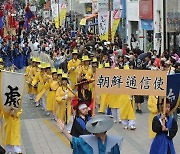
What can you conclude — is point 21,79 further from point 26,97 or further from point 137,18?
point 137,18

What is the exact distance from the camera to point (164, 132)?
852 centimetres

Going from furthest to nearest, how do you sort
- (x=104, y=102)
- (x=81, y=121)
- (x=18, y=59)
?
1. (x=18, y=59)
2. (x=104, y=102)
3. (x=81, y=121)

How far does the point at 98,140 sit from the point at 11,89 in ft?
12.4

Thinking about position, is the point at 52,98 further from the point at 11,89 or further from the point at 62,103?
the point at 11,89

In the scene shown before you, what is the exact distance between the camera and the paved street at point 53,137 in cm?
1160

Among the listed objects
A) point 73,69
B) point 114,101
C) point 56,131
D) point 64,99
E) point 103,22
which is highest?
point 103,22

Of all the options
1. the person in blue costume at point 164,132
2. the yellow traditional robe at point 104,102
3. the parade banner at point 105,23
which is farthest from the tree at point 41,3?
the person in blue costume at point 164,132

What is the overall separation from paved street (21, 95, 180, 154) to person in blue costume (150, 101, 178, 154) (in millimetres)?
2624

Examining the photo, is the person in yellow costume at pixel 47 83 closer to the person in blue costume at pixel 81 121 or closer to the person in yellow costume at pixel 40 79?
the person in yellow costume at pixel 40 79

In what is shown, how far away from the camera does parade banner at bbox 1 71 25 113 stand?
10.0 m

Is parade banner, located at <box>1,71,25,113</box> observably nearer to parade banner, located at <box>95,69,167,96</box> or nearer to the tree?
parade banner, located at <box>95,69,167,96</box>

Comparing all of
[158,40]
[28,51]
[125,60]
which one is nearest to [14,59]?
[28,51]

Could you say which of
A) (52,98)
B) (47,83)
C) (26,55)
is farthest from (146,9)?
(52,98)

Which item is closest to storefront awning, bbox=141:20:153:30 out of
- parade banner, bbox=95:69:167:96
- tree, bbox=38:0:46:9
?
parade banner, bbox=95:69:167:96
